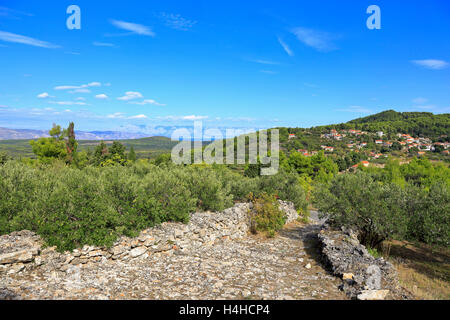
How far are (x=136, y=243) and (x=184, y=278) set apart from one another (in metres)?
2.48

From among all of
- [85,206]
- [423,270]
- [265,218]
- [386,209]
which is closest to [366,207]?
[386,209]

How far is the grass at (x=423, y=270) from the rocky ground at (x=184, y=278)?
243 cm

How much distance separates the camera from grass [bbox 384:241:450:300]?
7.46 meters

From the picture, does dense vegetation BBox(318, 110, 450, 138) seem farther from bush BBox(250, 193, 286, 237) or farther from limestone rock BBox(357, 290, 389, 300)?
limestone rock BBox(357, 290, 389, 300)

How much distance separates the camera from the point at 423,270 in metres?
11.1

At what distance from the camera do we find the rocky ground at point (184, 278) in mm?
6223

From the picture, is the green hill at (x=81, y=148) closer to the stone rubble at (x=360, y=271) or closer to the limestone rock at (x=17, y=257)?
the limestone rock at (x=17, y=257)

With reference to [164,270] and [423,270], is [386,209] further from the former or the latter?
[164,270]

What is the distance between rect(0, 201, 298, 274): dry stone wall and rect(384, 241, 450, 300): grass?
7.09 m

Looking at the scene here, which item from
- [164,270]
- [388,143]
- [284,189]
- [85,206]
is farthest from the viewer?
[388,143]

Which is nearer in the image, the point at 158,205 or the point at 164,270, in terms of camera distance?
the point at 164,270

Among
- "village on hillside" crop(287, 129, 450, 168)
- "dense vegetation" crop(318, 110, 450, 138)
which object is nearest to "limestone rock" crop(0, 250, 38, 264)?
"village on hillside" crop(287, 129, 450, 168)
